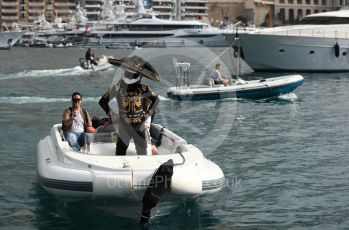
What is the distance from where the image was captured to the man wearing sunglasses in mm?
12867

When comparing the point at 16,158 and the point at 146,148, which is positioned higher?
the point at 146,148

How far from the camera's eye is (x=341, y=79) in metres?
43.9

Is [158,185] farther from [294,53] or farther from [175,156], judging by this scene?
[294,53]

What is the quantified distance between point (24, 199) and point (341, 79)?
33.9m

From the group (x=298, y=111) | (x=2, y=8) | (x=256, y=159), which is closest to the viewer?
(x=256, y=159)

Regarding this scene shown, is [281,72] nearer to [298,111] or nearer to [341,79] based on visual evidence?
[341,79]

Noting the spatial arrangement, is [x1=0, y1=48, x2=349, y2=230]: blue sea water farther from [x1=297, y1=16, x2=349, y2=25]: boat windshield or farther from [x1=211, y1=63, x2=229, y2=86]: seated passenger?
[x1=297, y1=16, x2=349, y2=25]: boat windshield

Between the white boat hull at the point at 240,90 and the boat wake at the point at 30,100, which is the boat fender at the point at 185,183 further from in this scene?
the boat wake at the point at 30,100

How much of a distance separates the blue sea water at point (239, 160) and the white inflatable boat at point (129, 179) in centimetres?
49

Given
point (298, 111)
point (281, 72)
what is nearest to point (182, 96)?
point (298, 111)

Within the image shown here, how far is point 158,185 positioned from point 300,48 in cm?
3855

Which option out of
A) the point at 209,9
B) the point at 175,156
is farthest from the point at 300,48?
the point at 209,9

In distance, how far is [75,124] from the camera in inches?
516

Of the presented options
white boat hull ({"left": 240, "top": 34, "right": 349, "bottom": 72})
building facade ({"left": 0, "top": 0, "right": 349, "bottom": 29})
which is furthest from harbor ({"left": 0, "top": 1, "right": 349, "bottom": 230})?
building facade ({"left": 0, "top": 0, "right": 349, "bottom": 29})
